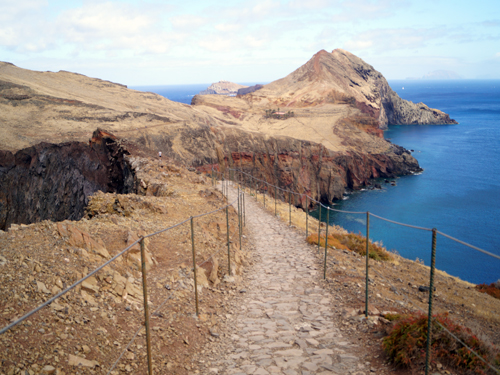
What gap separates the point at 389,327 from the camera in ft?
21.5

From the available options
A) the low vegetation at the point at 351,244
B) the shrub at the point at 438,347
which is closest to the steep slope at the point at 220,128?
the low vegetation at the point at 351,244

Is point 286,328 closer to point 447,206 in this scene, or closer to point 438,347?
point 438,347

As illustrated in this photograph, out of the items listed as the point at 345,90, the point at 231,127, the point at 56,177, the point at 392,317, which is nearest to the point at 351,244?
the point at 392,317

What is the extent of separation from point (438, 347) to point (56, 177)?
104 ft

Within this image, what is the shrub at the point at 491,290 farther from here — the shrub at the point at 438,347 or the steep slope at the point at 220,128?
Answer: the steep slope at the point at 220,128

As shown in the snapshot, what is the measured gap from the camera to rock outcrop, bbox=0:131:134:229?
2788 centimetres

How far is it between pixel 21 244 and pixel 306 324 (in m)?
6.17

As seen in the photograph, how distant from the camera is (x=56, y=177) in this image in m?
30.0

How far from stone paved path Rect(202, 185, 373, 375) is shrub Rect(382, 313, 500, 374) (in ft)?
2.06

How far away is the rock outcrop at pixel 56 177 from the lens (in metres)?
27.9

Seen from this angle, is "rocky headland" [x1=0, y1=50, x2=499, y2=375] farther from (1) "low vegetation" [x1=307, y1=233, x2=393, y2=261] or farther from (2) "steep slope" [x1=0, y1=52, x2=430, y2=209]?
(2) "steep slope" [x1=0, y1=52, x2=430, y2=209]

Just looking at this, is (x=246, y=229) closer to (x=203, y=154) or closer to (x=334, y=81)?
(x=203, y=154)

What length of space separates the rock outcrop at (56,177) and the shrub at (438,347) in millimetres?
23731

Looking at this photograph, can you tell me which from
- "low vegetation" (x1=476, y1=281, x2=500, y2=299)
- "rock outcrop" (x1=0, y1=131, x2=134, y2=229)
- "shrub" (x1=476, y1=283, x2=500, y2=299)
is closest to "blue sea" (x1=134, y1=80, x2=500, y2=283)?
"low vegetation" (x1=476, y1=281, x2=500, y2=299)
